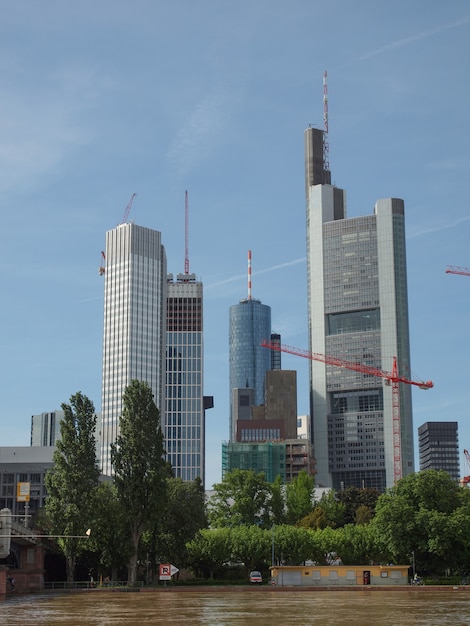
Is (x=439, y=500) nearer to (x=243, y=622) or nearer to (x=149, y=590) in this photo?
(x=149, y=590)

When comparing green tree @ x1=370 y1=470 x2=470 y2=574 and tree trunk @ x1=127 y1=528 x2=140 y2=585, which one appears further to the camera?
green tree @ x1=370 y1=470 x2=470 y2=574

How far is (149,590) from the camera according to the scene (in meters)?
108

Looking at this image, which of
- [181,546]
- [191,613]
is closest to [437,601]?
[191,613]

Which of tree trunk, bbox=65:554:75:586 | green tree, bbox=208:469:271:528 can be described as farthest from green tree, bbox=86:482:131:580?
green tree, bbox=208:469:271:528

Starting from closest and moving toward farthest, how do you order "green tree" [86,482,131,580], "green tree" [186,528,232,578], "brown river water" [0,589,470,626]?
"brown river water" [0,589,470,626], "green tree" [86,482,131,580], "green tree" [186,528,232,578]

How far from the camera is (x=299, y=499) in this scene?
185m

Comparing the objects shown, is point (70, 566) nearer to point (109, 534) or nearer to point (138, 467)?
point (109, 534)

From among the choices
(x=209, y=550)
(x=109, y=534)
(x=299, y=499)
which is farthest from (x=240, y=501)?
(x=109, y=534)

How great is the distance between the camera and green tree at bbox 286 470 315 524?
179 metres

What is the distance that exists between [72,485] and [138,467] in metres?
8.35

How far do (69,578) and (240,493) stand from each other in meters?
48.0

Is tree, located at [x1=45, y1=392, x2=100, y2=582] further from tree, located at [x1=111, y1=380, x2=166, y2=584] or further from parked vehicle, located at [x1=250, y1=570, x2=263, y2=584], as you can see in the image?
parked vehicle, located at [x1=250, y1=570, x2=263, y2=584]

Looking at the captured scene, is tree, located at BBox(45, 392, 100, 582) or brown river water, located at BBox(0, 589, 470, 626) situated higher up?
tree, located at BBox(45, 392, 100, 582)

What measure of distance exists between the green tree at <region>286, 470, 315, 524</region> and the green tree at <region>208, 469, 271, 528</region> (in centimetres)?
2023
